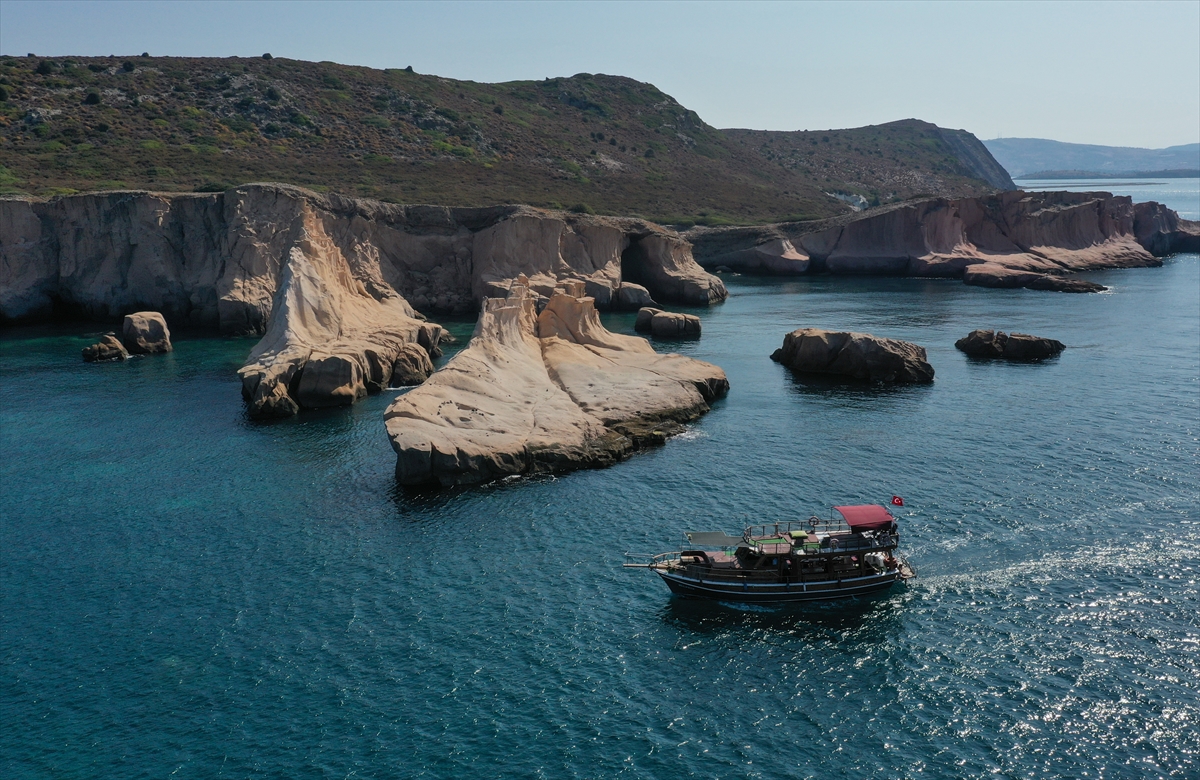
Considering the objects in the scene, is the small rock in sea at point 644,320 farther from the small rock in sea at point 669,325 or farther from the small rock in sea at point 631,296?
the small rock in sea at point 631,296

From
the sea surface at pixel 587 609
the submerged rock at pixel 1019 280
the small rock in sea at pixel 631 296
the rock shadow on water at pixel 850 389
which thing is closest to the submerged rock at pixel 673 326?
the small rock in sea at pixel 631 296

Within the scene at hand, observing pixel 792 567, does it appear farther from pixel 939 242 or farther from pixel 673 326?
pixel 939 242

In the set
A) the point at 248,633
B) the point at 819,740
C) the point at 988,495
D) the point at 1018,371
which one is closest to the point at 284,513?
the point at 248,633

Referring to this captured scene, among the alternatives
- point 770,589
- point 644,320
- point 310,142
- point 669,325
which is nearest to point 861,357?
point 669,325

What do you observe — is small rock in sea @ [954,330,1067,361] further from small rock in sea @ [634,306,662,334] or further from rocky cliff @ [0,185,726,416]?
rocky cliff @ [0,185,726,416]

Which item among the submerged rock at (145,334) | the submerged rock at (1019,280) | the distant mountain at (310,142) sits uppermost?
the distant mountain at (310,142)

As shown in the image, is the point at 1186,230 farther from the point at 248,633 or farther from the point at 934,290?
the point at 248,633
